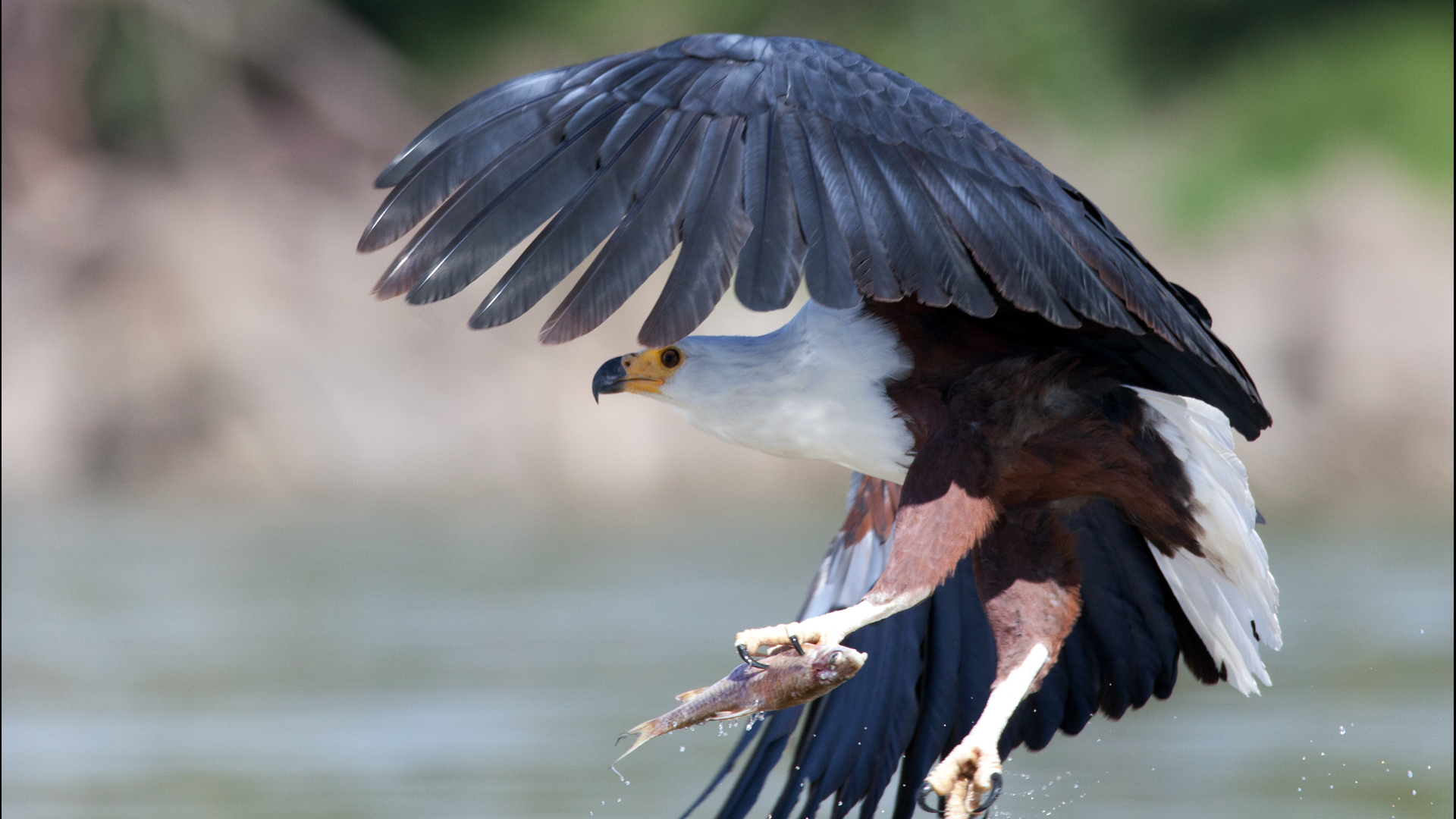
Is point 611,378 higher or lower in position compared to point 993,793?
higher

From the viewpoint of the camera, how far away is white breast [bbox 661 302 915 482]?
3666 millimetres

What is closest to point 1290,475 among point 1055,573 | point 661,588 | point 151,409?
point 661,588

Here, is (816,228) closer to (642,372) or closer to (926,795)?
(642,372)

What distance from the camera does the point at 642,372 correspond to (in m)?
3.77

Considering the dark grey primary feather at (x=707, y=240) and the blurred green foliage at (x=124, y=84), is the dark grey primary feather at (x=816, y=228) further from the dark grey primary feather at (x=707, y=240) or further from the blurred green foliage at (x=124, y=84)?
the blurred green foliage at (x=124, y=84)

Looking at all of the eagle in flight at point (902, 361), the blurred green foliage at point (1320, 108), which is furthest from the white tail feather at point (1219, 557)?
the blurred green foliage at point (1320, 108)

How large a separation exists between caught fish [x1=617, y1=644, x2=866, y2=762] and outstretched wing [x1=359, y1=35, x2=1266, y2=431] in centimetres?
67

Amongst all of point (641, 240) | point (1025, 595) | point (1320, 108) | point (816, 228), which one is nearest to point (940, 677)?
point (1025, 595)

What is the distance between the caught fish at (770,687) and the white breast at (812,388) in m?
0.52

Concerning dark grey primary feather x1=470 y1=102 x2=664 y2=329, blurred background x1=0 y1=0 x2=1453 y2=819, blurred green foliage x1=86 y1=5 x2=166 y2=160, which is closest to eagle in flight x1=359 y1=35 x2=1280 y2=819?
dark grey primary feather x1=470 y1=102 x2=664 y2=329

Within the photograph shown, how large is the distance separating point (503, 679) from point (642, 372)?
10.3 feet

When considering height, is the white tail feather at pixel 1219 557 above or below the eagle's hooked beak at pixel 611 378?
below

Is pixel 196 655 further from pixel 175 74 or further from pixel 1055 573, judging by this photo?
pixel 175 74

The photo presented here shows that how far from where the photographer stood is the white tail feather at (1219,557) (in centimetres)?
385
